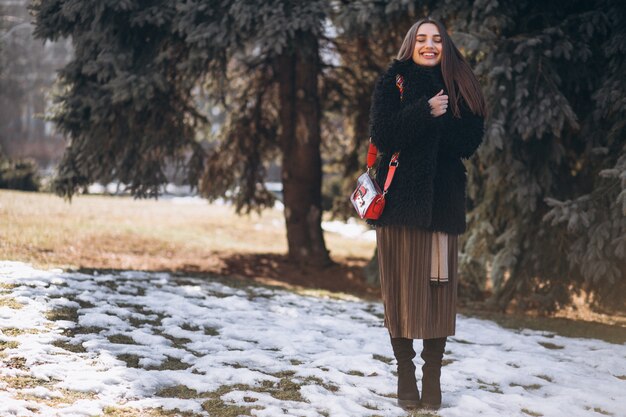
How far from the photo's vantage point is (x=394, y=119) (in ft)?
12.7

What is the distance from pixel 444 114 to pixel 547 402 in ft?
6.27

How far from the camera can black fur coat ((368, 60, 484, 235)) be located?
384cm

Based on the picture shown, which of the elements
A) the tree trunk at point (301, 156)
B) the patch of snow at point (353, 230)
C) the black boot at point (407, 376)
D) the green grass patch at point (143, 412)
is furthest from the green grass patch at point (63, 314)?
the patch of snow at point (353, 230)

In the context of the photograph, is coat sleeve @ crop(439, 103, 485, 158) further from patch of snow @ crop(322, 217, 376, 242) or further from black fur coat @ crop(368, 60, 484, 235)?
patch of snow @ crop(322, 217, 376, 242)

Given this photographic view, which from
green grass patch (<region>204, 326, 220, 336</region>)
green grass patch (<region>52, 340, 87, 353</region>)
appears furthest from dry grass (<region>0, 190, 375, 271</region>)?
green grass patch (<region>52, 340, 87, 353</region>)

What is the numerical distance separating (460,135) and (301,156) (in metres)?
6.46

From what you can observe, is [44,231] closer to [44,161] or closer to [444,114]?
[444,114]

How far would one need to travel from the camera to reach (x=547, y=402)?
171 inches

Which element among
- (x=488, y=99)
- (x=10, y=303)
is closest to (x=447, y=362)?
(x=488, y=99)

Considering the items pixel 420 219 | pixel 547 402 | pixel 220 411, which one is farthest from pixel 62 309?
pixel 547 402

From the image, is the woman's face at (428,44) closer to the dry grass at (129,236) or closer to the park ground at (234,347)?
the park ground at (234,347)

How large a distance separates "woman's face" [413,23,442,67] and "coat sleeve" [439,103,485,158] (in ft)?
1.09

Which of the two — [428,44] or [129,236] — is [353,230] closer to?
[129,236]

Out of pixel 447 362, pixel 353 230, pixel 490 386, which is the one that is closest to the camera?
pixel 490 386
